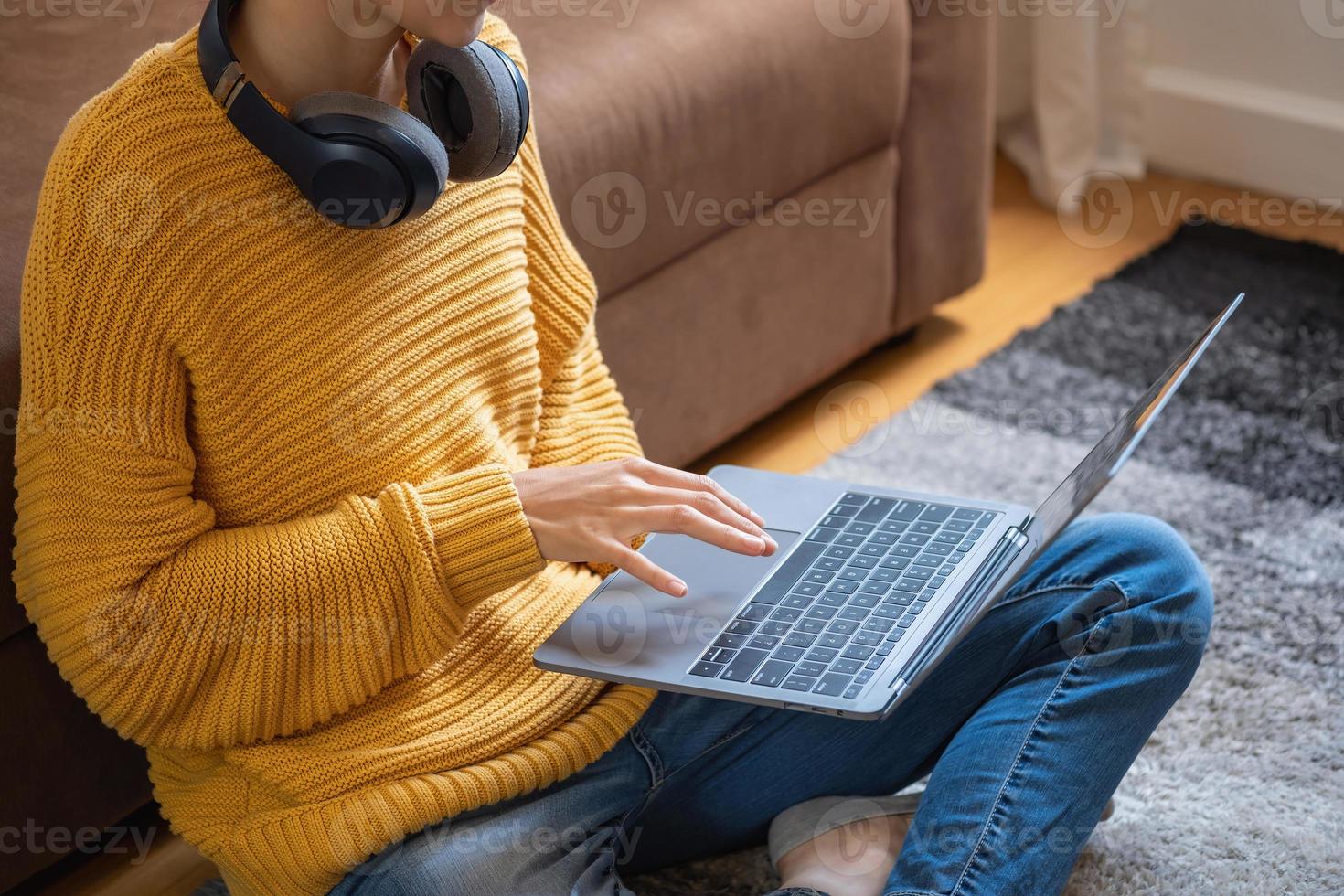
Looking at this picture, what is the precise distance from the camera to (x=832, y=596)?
3.07 feet

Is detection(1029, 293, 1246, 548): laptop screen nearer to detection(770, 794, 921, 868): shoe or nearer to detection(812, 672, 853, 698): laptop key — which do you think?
detection(812, 672, 853, 698): laptop key

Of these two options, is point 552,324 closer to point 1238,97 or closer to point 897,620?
point 897,620

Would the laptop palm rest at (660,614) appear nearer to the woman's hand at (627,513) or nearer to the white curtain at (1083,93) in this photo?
the woman's hand at (627,513)

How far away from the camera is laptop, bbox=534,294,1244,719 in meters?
0.84

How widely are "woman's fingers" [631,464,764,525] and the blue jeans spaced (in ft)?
0.59

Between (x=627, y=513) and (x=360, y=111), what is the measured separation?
0.91 ft

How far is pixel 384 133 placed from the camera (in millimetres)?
790

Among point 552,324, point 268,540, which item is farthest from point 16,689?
point 552,324

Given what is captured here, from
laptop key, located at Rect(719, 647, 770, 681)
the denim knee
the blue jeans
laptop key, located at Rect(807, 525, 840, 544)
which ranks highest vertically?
laptop key, located at Rect(719, 647, 770, 681)

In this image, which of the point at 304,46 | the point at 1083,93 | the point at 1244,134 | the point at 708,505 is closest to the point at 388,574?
the point at 708,505

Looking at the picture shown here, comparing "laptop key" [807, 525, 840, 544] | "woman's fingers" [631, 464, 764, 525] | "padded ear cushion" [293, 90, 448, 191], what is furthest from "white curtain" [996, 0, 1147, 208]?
"padded ear cushion" [293, 90, 448, 191]

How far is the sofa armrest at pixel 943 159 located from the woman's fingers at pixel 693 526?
1.01m

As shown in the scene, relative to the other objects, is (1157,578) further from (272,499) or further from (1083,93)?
(1083,93)

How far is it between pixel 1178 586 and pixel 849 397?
83cm
